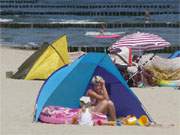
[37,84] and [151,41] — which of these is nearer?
[37,84]

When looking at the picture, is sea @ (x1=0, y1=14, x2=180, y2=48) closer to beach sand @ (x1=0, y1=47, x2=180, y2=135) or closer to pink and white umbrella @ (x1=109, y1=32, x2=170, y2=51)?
pink and white umbrella @ (x1=109, y1=32, x2=170, y2=51)

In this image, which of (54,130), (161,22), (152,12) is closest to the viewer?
(54,130)

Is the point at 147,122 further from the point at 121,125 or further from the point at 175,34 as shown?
the point at 175,34

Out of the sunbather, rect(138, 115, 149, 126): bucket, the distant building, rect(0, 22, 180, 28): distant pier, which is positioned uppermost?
the sunbather

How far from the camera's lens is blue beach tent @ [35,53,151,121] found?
9492 mm

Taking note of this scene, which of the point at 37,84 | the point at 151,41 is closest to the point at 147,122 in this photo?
the point at 37,84

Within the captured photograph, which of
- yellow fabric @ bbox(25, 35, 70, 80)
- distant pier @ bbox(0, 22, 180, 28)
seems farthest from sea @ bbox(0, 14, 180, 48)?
yellow fabric @ bbox(25, 35, 70, 80)

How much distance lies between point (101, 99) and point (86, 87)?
0.53 metres

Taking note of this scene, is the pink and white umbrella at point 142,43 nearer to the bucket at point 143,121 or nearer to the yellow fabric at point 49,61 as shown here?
the yellow fabric at point 49,61

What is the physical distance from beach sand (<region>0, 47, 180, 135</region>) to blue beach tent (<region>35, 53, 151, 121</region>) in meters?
0.42

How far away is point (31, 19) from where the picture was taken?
38.9 meters

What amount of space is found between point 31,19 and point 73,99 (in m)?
29.7

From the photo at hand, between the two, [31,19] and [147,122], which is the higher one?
[147,122]

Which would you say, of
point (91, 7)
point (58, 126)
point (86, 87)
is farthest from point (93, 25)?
point (58, 126)
